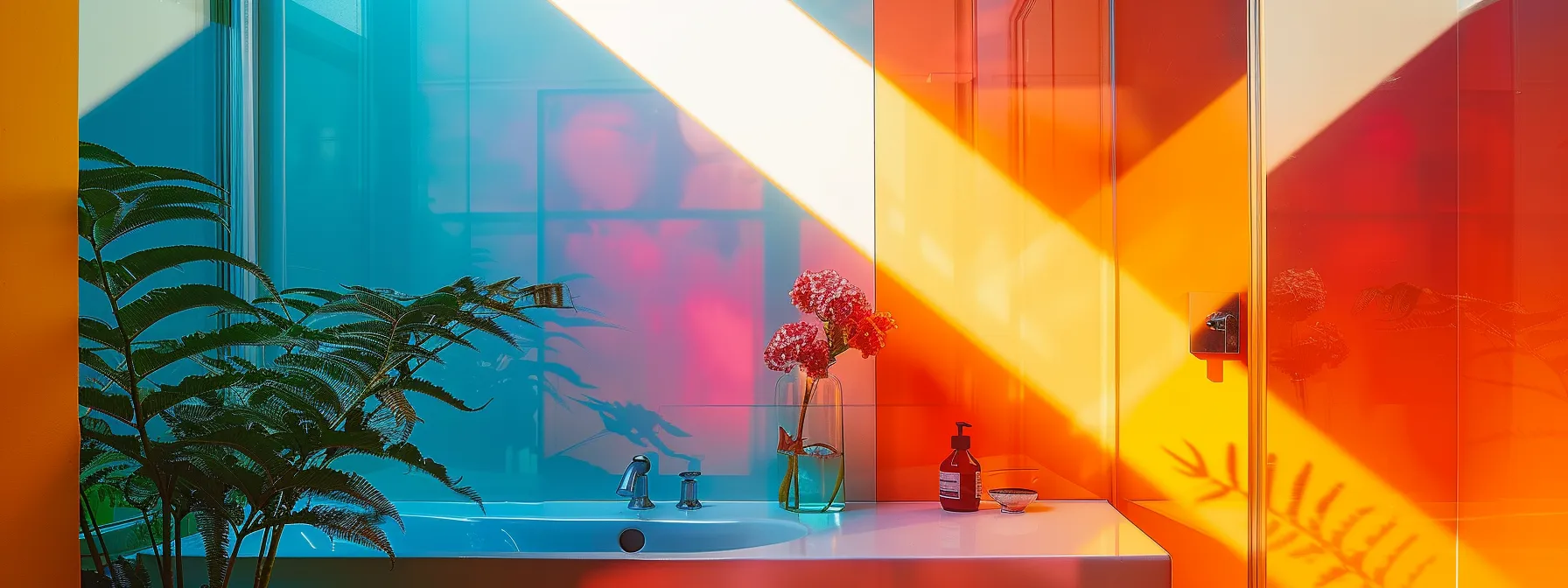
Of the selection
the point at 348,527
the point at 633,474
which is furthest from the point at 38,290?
the point at 633,474

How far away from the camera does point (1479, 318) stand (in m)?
0.98

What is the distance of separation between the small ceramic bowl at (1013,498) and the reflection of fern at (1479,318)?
2.65 ft

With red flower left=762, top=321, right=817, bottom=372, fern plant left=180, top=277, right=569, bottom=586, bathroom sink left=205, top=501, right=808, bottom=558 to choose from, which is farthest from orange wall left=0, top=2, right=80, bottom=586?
red flower left=762, top=321, right=817, bottom=372

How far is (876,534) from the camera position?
64.9 inches

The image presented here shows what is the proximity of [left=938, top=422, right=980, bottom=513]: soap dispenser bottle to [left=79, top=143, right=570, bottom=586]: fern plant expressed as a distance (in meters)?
1.03

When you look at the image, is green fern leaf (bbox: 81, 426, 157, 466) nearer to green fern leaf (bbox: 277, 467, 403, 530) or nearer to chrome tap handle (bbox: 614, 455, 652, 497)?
green fern leaf (bbox: 277, 467, 403, 530)

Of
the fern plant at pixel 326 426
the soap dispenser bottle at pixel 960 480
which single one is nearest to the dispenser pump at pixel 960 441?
the soap dispenser bottle at pixel 960 480

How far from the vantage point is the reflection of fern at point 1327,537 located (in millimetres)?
1151

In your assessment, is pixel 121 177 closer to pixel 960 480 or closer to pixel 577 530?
pixel 577 530

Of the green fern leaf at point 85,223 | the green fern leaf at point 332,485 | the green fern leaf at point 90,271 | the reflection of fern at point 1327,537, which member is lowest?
the reflection of fern at point 1327,537

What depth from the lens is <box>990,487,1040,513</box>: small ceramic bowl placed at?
1.82 meters

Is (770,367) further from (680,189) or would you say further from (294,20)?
(294,20)

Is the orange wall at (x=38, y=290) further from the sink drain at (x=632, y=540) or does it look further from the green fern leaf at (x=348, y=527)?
the sink drain at (x=632, y=540)

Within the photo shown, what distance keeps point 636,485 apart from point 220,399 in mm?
947
